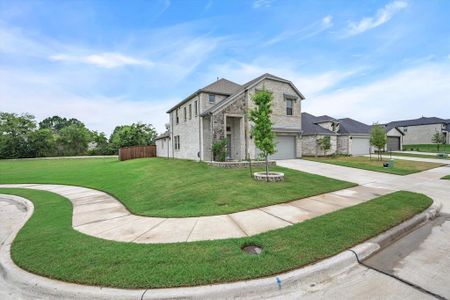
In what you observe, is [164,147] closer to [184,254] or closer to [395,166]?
[395,166]

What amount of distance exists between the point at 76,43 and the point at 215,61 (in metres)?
10.3

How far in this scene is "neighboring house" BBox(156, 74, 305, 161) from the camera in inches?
617

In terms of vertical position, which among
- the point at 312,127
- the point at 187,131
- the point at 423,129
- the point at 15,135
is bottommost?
the point at 187,131

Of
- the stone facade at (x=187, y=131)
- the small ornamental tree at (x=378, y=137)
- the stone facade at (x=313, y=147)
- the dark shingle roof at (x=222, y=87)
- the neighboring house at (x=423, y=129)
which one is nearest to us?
the stone facade at (x=187, y=131)

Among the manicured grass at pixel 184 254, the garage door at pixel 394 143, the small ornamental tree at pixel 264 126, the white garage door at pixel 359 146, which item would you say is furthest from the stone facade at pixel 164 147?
the garage door at pixel 394 143

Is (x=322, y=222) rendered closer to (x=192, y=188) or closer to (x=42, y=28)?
(x=192, y=188)

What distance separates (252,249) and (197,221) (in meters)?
1.86

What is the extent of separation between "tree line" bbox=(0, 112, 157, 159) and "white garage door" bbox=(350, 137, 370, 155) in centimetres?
3642

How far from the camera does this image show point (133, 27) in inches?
509

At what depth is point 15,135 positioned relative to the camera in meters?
40.9

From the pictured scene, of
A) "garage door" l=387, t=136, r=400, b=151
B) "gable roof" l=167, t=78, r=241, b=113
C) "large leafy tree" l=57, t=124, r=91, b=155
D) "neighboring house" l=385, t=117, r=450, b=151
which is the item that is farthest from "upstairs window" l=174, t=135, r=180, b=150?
"neighboring house" l=385, t=117, r=450, b=151

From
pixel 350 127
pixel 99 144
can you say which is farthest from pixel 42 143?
pixel 350 127

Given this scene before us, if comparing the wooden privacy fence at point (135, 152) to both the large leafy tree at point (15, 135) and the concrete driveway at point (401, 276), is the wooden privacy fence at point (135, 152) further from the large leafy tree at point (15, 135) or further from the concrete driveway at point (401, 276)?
the concrete driveway at point (401, 276)

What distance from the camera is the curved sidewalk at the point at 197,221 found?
165 inches
